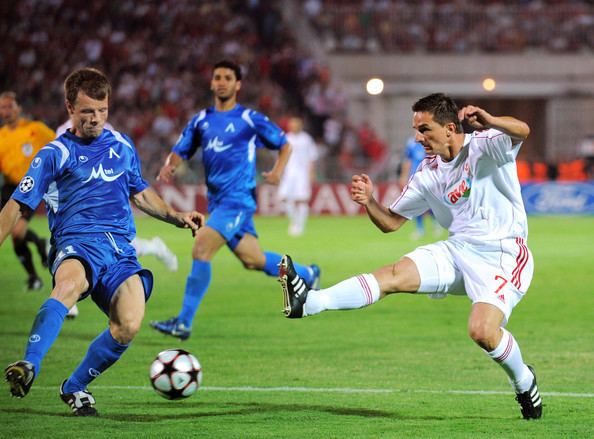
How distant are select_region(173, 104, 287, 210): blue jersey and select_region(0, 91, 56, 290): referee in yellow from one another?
2.95 meters

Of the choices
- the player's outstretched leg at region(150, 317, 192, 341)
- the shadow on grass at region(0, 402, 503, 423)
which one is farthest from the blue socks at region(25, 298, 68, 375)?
the player's outstretched leg at region(150, 317, 192, 341)

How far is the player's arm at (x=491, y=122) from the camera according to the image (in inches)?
235

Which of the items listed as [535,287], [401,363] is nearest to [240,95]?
[535,287]

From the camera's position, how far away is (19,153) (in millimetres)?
13219

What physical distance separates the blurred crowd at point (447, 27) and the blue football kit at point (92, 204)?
27091 millimetres

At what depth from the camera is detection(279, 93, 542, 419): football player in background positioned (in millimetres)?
6387

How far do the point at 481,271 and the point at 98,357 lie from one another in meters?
2.21

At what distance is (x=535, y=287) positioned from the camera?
14.0 m

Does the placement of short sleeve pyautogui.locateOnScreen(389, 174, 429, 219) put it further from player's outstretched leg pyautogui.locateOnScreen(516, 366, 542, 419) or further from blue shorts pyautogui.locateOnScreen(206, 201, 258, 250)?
blue shorts pyautogui.locateOnScreen(206, 201, 258, 250)

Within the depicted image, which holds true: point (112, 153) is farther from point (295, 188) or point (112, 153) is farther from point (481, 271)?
point (295, 188)

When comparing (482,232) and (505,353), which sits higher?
(482,232)

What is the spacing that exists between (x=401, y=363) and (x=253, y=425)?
2454 mm

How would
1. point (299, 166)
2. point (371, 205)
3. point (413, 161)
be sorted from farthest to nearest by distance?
point (299, 166) < point (413, 161) < point (371, 205)

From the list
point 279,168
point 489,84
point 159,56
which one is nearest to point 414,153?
point 279,168
